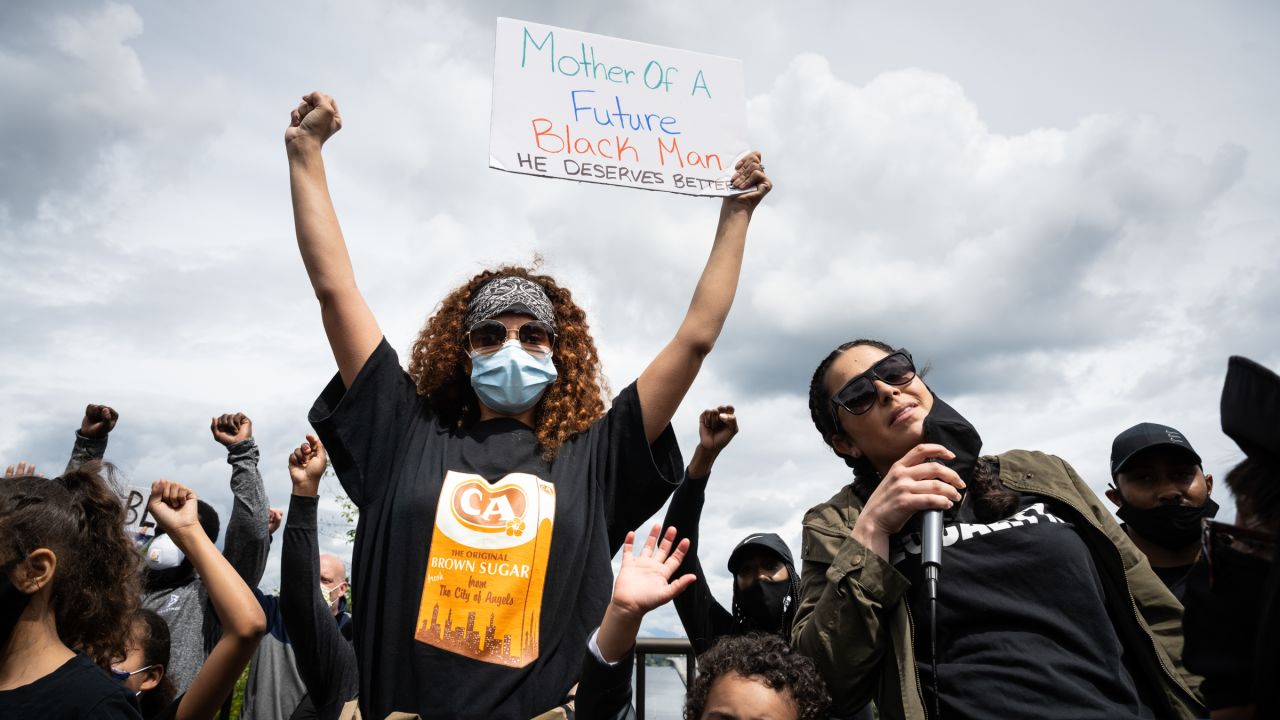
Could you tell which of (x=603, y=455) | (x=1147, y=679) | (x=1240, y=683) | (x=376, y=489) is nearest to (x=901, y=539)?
(x=1147, y=679)

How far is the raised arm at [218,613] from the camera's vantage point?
2.93 metres

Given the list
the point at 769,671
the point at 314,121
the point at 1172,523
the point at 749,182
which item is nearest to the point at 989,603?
the point at 769,671

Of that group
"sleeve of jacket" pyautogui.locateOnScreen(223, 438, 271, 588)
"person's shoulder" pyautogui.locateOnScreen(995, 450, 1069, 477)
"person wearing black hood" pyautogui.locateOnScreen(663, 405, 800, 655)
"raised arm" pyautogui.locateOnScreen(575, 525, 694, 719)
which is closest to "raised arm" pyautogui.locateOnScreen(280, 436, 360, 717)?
"sleeve of jacket" pyautogui.locateOnScreen(223, 438, 271, 588)

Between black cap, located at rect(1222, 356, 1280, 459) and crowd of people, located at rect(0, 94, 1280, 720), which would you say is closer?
black cap, located at rect(1222, 356, 1280, 459)

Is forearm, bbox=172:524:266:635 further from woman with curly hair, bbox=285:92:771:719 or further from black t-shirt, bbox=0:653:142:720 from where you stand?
woman with curly hair, bbox=285:92:771:719

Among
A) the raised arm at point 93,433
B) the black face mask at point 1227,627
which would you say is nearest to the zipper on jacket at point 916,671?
the black face mask at point 1227,627

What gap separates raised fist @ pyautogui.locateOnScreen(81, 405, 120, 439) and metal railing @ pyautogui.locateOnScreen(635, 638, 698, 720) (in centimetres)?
287

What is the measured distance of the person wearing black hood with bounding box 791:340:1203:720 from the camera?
2283mm

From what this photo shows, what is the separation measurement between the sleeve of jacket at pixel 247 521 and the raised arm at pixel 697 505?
1888 mm

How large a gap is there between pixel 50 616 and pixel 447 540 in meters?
1.22

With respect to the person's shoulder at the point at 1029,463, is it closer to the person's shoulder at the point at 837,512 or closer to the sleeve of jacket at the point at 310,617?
the person's shoulder at the point at 837,512

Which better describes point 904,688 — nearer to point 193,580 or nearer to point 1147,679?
point 1147,679

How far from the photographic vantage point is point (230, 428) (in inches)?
161

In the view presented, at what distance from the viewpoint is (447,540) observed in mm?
2457
